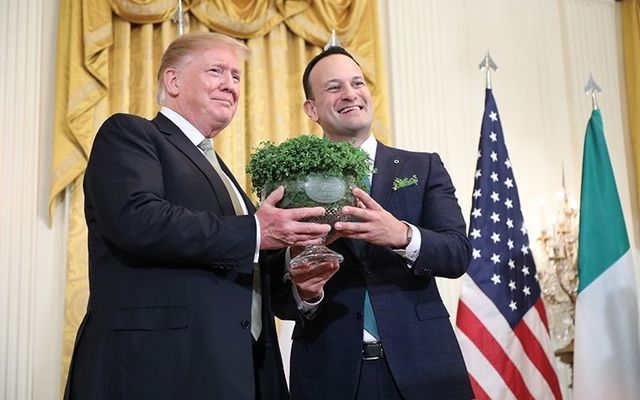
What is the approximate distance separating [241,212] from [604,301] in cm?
319

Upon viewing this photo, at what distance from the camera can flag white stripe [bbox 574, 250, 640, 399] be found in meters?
4.79

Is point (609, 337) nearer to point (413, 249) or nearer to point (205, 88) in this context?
point (413, 249)

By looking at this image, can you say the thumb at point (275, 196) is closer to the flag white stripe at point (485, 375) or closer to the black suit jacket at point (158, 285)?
the black suit jacket at point (158, 285)

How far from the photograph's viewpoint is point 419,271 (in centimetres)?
241

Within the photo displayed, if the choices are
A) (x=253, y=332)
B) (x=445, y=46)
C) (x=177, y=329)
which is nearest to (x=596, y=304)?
(x=445, y=46)

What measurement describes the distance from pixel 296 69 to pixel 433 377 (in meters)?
3.33

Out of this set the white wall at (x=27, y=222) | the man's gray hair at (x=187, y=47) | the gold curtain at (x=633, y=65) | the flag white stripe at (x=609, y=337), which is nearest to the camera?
the man's gray hair at (x=187, y=47)

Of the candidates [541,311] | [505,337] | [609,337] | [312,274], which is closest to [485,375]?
[505,337]

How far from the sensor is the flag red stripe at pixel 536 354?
474 centimetres

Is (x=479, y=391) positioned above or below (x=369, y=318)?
below

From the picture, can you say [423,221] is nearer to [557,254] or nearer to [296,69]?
[296,69]

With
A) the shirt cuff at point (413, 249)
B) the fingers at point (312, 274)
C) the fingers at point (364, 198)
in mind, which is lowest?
the fingers at point (312, 274)

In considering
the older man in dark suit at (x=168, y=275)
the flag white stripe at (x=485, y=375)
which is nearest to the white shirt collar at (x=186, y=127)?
the older man in dark suit at (x=168, y=275)

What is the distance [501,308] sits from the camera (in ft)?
15.5
